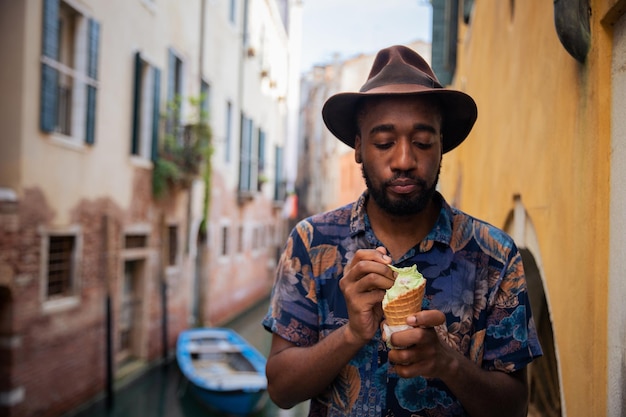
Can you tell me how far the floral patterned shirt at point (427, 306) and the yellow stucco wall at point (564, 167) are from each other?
0.42m

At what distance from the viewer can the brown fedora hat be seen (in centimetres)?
161

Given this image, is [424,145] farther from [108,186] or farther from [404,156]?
[108,186]

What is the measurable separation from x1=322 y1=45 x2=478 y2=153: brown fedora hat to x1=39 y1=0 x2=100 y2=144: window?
20.6ft

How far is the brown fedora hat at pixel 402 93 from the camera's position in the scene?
1.61 metres

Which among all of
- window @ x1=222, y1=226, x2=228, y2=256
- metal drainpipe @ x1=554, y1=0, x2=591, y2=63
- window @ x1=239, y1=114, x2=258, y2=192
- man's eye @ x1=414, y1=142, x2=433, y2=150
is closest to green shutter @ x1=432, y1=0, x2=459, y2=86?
metal drainpipe @ x1=554, y1=0, x2=591, y2=63

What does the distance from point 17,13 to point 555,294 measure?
6.03m

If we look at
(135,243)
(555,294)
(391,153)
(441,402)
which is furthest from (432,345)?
(135,243)

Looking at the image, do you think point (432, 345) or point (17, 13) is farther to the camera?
point (17, 13)

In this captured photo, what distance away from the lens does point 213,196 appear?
1423 cm

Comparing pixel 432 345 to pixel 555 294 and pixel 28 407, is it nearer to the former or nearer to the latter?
pixel 555 294

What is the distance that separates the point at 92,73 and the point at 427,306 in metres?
7.48

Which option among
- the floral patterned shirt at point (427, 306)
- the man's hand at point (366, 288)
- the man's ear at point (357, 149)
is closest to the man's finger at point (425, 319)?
the man's hand at point (366, 288)

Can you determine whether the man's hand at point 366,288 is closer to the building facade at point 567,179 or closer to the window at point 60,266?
the building facade at point 567,179

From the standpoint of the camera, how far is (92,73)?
26.5 ft
